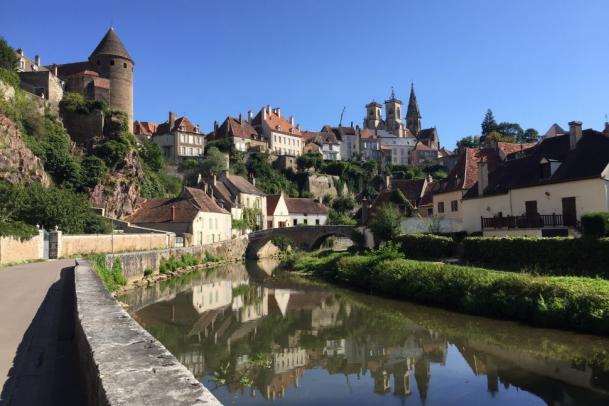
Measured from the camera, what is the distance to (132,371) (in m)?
4.51

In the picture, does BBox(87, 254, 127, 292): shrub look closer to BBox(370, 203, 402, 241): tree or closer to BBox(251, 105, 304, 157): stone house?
BBox(370, 203, 402, 241): tree

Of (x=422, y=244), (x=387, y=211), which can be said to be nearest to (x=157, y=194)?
(x=387, y=211)

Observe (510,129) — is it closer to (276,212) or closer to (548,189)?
(276,212)

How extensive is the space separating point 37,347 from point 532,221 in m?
22.7

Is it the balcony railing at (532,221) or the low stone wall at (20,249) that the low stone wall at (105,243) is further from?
the balcony railing at (532,221)

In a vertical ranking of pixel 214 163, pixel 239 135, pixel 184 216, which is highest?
pixel 239 135

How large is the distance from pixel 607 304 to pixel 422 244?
14357 mm

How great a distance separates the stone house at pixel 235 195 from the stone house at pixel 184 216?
662cm

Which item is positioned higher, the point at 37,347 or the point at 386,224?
the point at 386,224

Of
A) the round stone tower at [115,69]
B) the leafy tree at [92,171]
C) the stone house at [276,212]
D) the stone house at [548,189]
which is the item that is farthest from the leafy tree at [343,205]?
the stone house at [548,189]

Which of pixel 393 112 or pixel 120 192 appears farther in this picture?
pixel 393 112

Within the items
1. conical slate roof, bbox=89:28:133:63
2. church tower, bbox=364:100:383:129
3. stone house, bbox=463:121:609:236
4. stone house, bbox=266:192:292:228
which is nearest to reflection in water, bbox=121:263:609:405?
stone house, bbox=463:121:609:236

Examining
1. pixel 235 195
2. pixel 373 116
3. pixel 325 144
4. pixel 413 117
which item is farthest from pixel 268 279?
pixel 413 117

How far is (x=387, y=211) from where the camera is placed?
33.6m
